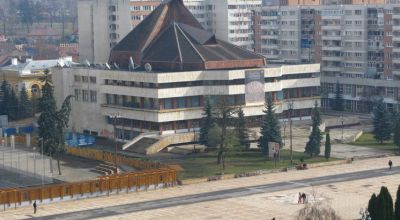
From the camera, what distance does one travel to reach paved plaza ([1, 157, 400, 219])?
320 ft

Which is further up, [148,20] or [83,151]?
[148,20]

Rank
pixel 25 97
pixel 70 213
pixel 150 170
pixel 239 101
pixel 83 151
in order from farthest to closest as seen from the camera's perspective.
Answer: pixel 25 97
pixel 239 101
pixel 83 151
pixel 150 170
pixel 70 213

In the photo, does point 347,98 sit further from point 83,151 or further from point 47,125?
point 47,125

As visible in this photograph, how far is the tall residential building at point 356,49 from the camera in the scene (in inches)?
7087

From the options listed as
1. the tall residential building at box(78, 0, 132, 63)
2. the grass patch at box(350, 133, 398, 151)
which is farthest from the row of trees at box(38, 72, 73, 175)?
the tall residential building at box(78, 0, 132, 63)

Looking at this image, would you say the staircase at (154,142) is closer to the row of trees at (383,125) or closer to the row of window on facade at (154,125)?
the row of window on facade at (154,125)

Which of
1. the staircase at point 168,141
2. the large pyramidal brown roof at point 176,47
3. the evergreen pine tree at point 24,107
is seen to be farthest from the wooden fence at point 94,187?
the evergreen pine tree at point 24,107

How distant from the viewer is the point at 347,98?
186375 millimetres

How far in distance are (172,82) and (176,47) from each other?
9.87m

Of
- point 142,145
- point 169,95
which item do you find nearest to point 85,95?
point 169,95

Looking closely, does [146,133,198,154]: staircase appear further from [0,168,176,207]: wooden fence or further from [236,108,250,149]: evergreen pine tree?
[0,168,176,207]: wooden fence

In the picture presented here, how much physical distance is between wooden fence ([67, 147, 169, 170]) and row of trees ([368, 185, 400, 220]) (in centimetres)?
4532

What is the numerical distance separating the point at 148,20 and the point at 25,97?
104 ft

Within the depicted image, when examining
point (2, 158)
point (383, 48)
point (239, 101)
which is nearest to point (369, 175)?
point (239, 101)
